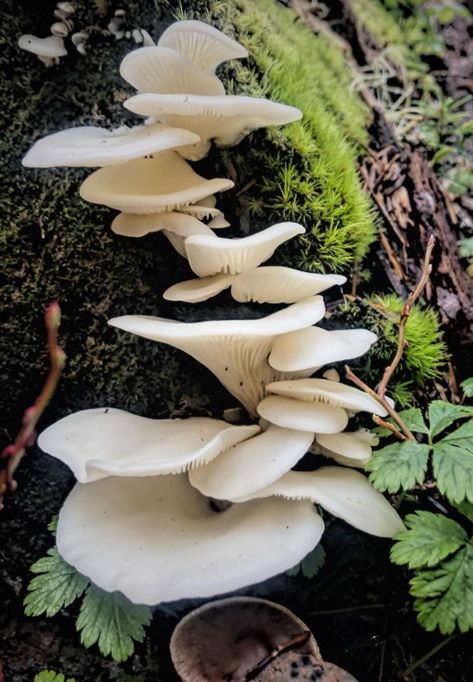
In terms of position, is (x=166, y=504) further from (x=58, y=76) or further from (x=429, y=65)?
(x=429, y=65)

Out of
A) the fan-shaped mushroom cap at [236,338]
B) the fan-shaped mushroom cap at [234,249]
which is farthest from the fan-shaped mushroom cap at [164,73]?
the fan-shaped mushroom cap at [236,338]

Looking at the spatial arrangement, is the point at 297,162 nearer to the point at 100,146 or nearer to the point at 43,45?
the point at 100,146

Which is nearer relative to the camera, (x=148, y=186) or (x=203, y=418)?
(x=148, y=186)

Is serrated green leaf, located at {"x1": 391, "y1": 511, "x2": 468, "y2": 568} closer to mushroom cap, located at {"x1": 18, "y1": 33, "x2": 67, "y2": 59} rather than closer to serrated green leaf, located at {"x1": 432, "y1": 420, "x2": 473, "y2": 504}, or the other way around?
serrated green leaf, located at {"x1": 432, "y1": 420, "x2": 473, "y2": 504}

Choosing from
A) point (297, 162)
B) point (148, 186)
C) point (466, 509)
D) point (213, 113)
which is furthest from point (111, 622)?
point (297, 162)

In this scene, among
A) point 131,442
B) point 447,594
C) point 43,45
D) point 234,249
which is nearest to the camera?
point 447,594

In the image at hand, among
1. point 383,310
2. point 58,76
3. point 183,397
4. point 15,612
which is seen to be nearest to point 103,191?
point 58,76

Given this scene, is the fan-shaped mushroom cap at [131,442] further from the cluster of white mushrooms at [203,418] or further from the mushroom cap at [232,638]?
the mushroom cap at [232,638]
